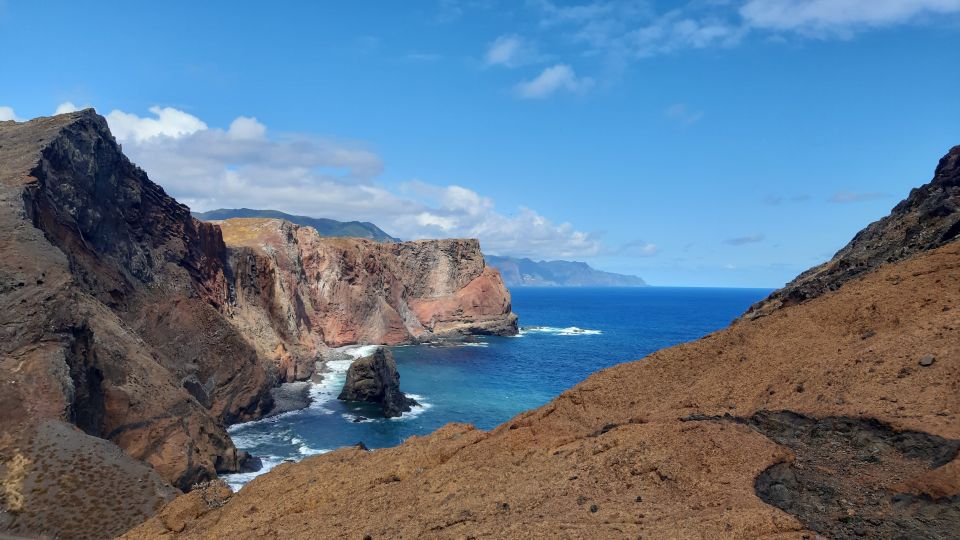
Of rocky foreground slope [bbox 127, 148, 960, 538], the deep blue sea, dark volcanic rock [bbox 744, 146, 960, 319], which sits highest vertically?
dark volcanic rock [bbox 744, 146, 960, 319]

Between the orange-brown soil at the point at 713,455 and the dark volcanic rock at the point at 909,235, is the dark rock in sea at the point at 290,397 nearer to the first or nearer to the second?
the orange-brown soil at the point at 713,455

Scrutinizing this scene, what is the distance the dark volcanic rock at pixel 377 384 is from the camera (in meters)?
57.7

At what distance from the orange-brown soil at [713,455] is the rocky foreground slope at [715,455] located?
1.7 inches

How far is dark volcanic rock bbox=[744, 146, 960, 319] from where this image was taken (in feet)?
61.1

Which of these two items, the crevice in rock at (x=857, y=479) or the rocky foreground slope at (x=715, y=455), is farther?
the rocky foreground slope at (x=715, y=455)

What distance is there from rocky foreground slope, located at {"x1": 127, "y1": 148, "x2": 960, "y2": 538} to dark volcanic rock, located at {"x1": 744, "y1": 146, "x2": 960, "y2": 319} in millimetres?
969

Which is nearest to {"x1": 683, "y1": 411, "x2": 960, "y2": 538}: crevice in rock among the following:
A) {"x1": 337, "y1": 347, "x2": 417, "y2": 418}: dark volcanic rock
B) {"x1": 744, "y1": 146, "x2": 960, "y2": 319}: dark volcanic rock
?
{"x1": 744, "y1": 146, "x2": 960, "y2": 319}: dark volcanic rock

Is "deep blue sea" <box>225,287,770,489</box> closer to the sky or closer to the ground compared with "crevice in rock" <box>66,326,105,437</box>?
closer to the ground

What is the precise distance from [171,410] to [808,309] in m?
31.4

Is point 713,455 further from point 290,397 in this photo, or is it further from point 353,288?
point 353,288

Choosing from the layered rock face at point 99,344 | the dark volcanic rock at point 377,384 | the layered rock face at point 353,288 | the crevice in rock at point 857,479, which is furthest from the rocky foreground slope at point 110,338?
the crevice in rock at point 857,479

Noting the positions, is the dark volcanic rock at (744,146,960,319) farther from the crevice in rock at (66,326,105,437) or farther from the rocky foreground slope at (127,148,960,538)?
the crevice in rock at (66,326,105,437)

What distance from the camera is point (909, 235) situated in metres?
19.9

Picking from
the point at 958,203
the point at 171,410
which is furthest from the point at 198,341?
the point at 958,203
